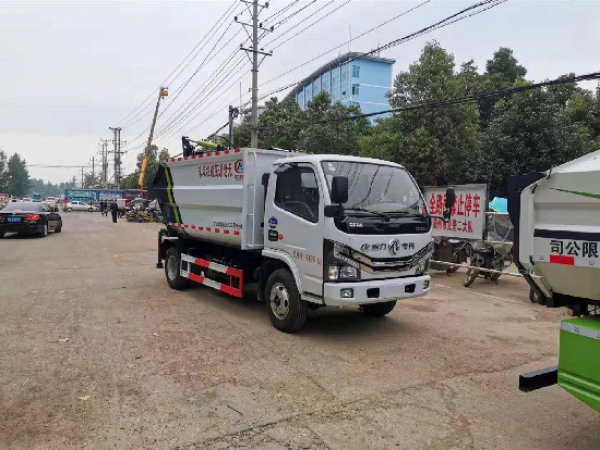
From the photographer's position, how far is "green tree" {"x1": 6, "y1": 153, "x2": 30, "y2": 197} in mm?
114875

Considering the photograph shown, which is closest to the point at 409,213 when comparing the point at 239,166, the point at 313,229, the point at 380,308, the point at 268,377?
the point at 313,229

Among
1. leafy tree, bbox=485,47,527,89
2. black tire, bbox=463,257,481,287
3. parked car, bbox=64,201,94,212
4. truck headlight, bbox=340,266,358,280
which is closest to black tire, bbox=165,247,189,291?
truck headlight, bbox=340,266,358,280

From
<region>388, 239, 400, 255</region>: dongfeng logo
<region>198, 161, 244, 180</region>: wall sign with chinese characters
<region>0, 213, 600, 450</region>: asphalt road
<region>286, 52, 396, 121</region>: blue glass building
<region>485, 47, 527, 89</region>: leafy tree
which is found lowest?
<region>0, 213, 600, 450</region>: asphalt road

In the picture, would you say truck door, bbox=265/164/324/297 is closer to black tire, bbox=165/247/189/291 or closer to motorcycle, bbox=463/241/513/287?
black tire, bbox=165/247/189/291

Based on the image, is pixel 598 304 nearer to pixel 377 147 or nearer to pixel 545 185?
pixel 545 185

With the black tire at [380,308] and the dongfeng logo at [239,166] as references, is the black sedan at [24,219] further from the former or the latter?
the black tire at [380,308]

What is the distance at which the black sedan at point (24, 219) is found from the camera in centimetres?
1795

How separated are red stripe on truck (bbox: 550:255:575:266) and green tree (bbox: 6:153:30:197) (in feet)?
433

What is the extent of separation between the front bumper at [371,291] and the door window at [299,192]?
85 cm

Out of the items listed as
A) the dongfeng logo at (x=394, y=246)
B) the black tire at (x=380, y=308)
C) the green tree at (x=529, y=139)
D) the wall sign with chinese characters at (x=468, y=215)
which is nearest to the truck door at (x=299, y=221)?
the dongfeng logo at (x=394, y=246)

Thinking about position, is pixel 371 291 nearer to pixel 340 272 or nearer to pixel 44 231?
pixel 340 272

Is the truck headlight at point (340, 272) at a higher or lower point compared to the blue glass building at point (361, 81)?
lower

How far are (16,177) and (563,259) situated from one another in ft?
444

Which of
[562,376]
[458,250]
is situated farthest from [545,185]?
[458,250]
